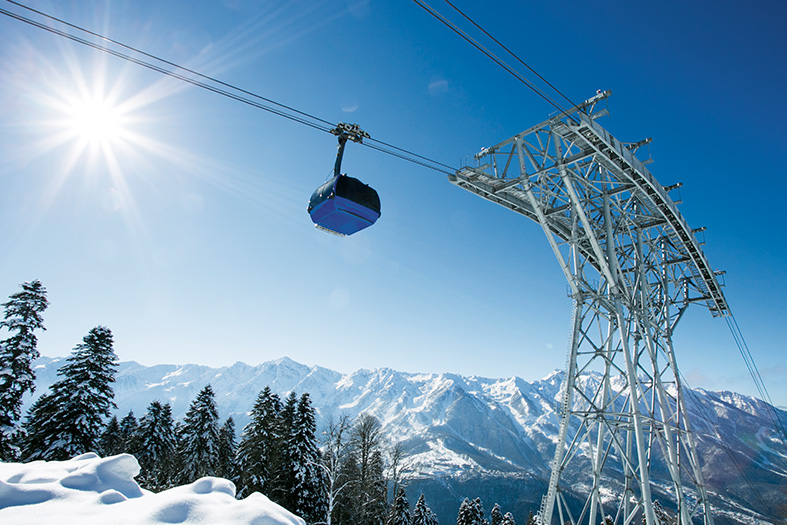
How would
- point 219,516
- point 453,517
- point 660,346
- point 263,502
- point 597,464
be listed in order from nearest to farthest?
point 219,516
point 263,502
point 597,464
point 660,346
point 453,517

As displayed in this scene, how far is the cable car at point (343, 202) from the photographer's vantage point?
395 inches

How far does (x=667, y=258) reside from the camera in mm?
21078

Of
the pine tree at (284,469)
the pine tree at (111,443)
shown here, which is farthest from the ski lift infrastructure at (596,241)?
the pine tree at (111,443)

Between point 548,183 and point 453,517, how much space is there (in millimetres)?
208063

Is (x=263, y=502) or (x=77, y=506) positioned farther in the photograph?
(x=263, y=502)

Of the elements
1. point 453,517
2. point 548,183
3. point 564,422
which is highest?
point 548,183

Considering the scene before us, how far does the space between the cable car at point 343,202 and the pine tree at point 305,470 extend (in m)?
20.5

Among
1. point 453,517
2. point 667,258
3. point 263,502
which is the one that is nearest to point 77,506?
point 263,502

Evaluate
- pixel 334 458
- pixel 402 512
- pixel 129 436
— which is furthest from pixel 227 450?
pixel 334 458

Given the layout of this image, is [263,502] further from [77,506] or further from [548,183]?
[548,183]

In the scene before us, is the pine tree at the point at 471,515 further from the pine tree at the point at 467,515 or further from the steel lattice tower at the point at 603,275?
the steel lattice tower at the point at 603,275

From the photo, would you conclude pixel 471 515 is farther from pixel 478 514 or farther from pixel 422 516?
pixel 422 516

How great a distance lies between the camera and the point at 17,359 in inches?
778

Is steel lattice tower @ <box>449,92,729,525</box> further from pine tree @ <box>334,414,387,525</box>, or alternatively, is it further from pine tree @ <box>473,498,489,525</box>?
pine tree @ <box>473,498,489,525</box>
